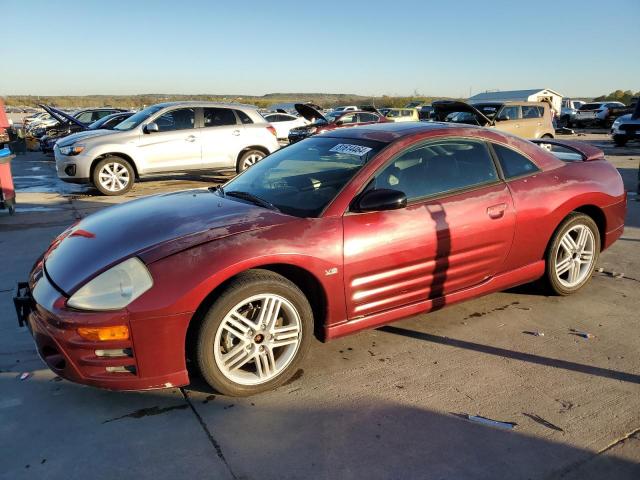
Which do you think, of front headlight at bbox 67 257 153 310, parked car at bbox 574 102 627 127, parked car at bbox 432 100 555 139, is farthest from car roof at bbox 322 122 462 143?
parked car at bbox 574 102 627 127

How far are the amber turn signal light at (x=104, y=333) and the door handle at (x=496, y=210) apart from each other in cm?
254

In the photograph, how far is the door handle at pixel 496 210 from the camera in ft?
12.0

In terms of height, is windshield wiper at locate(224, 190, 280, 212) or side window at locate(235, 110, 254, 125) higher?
side window at locate(235, 110, 254, 125)

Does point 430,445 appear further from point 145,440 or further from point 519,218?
point 519,218

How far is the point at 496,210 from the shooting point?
3.68m

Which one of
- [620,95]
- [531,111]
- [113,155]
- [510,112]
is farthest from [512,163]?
[620,95]

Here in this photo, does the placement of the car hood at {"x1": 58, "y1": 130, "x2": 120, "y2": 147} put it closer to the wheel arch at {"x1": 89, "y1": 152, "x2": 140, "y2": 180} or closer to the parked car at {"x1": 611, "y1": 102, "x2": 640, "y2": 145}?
the wheel arch at {"x1": 89, "y1": 152, "x2": 140, "y2": 180}

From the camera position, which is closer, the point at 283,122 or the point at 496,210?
the point at 496,210

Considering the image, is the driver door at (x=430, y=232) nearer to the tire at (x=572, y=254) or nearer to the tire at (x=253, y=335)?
the tire at (x=253, y=335)

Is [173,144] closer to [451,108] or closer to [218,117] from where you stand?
[218,117]

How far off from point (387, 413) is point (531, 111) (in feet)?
44.9

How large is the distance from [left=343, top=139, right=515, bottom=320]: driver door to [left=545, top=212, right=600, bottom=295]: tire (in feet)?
2.08

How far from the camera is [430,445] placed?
8.09 ft

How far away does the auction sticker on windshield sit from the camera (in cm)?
355
